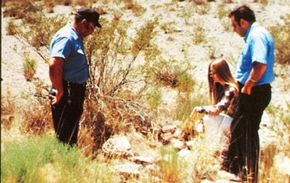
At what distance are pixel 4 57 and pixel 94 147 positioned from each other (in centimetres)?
619

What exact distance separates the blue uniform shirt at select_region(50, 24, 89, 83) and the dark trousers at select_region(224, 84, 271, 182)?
1.52 meters

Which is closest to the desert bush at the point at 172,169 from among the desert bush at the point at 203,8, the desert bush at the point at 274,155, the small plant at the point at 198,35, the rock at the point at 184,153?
the rock at the point at 184,153

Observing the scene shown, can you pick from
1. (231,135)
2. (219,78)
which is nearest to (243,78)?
(219,78)

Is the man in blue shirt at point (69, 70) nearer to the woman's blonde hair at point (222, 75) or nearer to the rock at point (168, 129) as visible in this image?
the woman's blonde hair at point (222, 75)

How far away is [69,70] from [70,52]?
203mm

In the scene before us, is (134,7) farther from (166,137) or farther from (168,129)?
(166,137)

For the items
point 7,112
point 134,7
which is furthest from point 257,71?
point 134,7

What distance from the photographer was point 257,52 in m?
4.58

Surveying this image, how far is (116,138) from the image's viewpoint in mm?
6004

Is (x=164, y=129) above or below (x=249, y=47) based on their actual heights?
below

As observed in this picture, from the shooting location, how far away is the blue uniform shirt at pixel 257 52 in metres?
4.58

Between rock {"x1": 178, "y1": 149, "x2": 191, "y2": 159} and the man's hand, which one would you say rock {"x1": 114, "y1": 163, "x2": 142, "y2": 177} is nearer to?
rock {"x1": 178, "y1": 149, "x2": 191, "y2": 159}

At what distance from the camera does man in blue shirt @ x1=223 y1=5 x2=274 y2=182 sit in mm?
4621

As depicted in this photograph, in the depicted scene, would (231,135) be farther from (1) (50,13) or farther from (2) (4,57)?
(1) (50,13)
